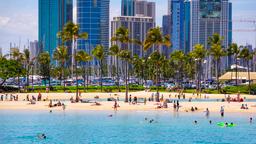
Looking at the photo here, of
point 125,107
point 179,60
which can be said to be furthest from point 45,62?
point 125,107

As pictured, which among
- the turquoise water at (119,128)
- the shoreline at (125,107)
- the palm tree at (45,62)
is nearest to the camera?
the turquoise water at (119,128)

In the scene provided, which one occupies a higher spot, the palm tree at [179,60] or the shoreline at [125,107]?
the palm tree at [179,60]

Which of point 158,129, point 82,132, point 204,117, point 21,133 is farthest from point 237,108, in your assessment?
point 21,133

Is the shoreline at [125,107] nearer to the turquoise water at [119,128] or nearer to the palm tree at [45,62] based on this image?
the turquoise water at [119,128]

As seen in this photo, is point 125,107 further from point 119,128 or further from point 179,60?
point 179,60

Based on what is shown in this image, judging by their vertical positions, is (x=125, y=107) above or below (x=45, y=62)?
below

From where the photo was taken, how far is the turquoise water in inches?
2084

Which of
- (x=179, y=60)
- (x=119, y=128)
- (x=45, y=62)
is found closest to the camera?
(x=119, y=128)

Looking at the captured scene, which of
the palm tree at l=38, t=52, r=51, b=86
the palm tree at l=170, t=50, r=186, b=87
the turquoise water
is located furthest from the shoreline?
the palm tree at l=170, t=50, r=186, b=87

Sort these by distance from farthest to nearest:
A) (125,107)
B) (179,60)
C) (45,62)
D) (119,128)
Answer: (179,60) < (45,62) < (125,107) < (119,128)

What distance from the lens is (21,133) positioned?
5741cm

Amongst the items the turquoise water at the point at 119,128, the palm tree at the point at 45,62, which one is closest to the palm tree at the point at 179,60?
the palm tree at the point at 45,62

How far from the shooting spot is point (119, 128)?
61.8 meters

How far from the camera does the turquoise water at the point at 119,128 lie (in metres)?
52.9
